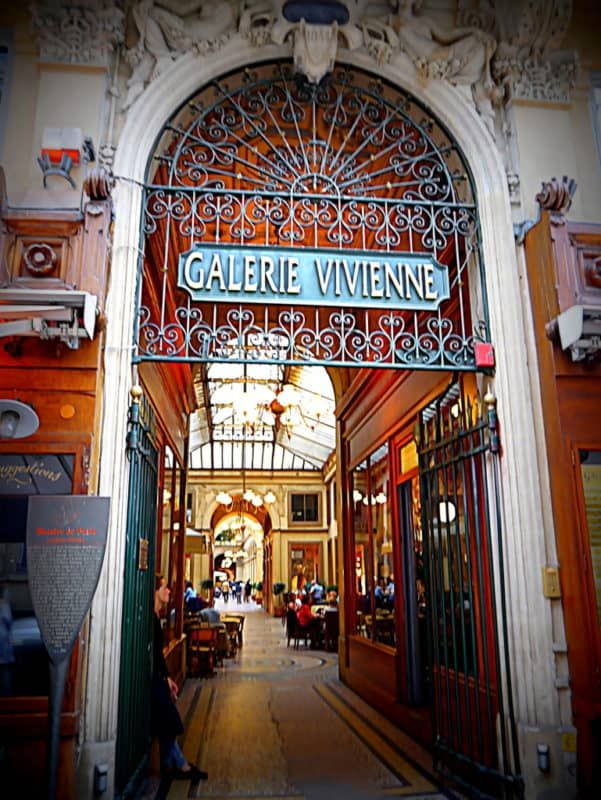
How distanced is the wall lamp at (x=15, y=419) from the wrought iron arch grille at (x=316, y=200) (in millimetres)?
1121

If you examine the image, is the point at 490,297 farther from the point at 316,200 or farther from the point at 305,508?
the point at 305,508

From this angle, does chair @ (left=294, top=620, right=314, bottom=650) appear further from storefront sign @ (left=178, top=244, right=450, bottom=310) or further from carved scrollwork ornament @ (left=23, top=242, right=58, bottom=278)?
carved scrollwork ornament @ (left=23, top=242, right=58, bottom=278)

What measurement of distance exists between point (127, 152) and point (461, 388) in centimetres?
305

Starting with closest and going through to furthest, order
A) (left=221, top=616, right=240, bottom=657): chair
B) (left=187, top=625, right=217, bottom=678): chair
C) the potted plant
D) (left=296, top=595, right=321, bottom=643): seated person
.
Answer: (left=187, top=625, right=217, bottom=678): chair, (left=221, top=616, right=240, bottom=657): chair, (left=296, top=595, right=321, bottom=643): seated person, the potted plant

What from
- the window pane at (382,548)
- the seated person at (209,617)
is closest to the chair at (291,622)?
the seated person at (209,617)

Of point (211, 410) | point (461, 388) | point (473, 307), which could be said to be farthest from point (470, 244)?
point (211, 410)

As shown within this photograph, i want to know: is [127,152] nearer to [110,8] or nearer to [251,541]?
[110,8]

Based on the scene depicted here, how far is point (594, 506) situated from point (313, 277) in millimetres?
2428

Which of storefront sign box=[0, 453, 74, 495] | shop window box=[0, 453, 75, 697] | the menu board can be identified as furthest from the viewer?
the menu board

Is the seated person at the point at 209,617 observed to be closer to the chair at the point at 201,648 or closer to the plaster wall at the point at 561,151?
the chair at the point at 201,648

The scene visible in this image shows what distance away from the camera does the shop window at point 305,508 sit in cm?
2419

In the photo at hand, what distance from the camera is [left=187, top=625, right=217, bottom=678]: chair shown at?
394 inches

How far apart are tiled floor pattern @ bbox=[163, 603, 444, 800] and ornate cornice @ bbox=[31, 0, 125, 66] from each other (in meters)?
5.38

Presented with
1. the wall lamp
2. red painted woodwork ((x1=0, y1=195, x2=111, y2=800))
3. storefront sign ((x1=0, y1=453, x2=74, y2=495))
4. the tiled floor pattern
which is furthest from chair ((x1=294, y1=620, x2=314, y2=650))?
the wall lamp
